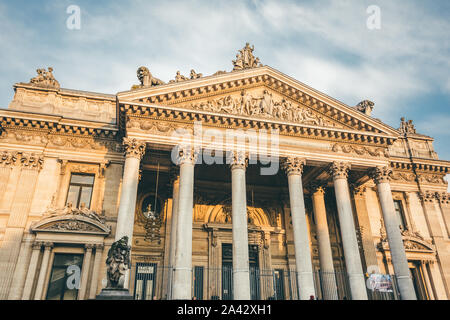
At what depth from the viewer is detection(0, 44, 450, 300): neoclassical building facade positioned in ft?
58.4

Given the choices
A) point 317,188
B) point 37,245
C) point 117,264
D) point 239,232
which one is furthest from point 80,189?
point 317,188

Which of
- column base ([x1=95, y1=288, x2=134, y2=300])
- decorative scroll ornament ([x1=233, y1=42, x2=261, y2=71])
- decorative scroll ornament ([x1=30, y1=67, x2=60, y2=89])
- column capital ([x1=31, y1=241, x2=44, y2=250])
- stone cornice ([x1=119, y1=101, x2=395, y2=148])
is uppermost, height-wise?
decorative scroll ornament ([x1=233, y1=42, x2=261, y2=71])

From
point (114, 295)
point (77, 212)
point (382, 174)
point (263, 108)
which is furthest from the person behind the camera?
point (382, 174)

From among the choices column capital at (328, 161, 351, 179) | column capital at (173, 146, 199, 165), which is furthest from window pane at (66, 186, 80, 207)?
column capital at (328, 161, 351, 179)

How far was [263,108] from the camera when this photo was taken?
20656 millimetres

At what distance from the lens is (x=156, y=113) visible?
1875 centimetres

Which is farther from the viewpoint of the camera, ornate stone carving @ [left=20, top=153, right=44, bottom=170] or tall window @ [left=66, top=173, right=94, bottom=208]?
tall window @ [left=66, top=173, right=94, bottom=208]

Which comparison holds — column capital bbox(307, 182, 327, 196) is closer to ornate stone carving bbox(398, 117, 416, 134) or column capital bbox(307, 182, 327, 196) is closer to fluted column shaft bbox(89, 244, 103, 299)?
ornate stone carving bbox(398, 117, 416, 134)

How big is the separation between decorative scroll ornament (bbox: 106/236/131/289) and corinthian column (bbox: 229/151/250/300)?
17.8ft

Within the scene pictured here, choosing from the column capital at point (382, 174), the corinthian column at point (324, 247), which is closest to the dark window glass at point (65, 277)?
the corinthian column at point (324, 247)

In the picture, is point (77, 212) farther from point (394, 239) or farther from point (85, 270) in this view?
point (394, 239)

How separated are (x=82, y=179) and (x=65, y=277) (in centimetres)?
562

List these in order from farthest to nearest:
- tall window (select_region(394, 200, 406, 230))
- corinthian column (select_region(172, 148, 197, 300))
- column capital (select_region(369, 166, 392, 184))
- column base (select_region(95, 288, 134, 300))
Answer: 1. tall window (select_region(394, 200, 406, 230))
2. column capital (select_region(369, 166, 392, 184))
3. corinthian column (select_region(172, 148, 197, 300))
4. column base (select_region(95, 288, 134, 300))
